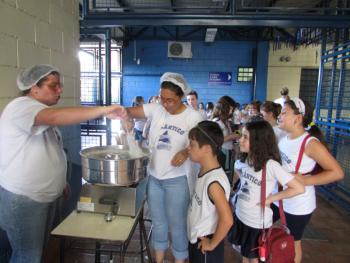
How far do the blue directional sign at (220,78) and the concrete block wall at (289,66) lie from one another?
113 cm

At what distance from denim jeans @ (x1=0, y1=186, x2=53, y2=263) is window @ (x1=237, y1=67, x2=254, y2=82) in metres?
7.08

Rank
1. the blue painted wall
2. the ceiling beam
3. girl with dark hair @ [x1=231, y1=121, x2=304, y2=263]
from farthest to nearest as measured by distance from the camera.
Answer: the blue painted wall → the ceiling beam → girl with dark hair @ [x1=231, y1=121, x2=304, y2=263]

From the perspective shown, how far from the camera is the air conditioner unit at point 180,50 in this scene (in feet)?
25.1

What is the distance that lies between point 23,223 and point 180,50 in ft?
22.8

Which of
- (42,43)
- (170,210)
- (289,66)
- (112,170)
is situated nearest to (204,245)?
(170,210)

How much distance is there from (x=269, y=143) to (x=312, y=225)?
1.99m

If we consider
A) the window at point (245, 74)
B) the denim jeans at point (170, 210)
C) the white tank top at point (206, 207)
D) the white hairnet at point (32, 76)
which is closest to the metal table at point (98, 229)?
the denim jeans at point (170, 210)

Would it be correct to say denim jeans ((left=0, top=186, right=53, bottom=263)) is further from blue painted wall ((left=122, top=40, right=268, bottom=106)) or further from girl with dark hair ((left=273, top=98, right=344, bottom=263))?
blue painted wall ((left=122, top=40, right=268, bottom=106))

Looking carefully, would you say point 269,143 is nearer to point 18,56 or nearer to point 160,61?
point 18,56

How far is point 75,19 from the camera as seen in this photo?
2.51 metres

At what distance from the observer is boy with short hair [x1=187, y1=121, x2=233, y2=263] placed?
1312 millimetres

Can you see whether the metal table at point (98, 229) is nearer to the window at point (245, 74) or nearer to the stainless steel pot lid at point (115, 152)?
the stainless steel pot lid at point (115, 152)

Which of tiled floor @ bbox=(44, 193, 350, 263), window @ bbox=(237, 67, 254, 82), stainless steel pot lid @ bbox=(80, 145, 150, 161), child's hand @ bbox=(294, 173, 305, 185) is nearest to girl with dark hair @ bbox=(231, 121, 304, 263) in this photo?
child's hand @ bbox=(294, 173, 305, 185)

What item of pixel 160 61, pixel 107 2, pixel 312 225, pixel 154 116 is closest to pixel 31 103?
pixel 154 116
